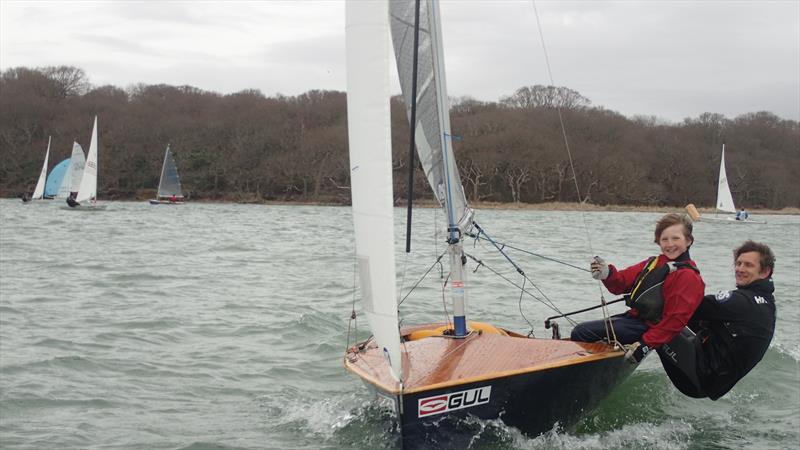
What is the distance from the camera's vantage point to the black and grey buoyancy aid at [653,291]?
512 cm

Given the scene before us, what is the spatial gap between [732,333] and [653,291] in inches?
22.3

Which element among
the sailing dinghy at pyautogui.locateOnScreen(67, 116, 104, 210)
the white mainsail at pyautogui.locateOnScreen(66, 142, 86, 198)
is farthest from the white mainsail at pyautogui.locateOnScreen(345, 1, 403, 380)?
the white mainsail at pyautogui.locateOnScreen(66, 142, 86, 198)

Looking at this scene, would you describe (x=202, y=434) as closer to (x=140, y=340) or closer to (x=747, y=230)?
(x=140, y=340)

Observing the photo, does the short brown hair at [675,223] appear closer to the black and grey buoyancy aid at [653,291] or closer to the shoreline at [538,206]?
the black and grey buoyancy aid at [653,291]

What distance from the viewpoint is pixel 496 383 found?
183 inches

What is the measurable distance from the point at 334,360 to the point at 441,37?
358 cm

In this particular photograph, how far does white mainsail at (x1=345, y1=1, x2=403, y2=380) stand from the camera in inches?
164

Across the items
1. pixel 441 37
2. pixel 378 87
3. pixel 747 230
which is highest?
pixel 441 37

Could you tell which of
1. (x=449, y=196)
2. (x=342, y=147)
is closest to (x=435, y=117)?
(x=449, y=196)

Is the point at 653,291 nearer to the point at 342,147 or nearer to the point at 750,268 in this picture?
the point at 750,268

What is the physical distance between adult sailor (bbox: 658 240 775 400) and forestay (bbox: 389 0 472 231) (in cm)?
169

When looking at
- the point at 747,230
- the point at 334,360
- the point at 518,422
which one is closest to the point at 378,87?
the point at 518,422

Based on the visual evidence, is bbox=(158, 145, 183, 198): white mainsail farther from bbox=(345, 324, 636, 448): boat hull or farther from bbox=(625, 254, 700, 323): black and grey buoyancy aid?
bbox=(625, 254, 700, 323): black and grey buoyancy aid

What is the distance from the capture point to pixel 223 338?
8703mm
